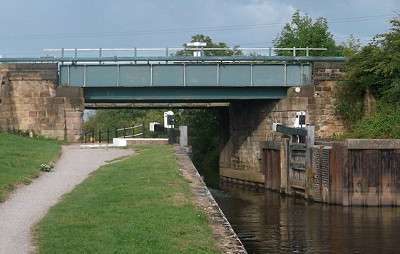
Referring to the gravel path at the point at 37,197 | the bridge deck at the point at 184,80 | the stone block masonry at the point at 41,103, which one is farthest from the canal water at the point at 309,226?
the stone block masonry at the point at 41,103

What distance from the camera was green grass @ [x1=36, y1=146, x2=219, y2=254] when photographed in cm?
1356

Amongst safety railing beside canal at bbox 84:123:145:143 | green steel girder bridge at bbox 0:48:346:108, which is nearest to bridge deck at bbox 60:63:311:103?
green steel girder bridge at bbox 0:48:346:108

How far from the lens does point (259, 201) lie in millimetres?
39781

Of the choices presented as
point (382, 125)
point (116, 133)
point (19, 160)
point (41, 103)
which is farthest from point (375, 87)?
point (19, 160)

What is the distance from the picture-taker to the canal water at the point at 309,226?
932 inches

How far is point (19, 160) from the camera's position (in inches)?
1220

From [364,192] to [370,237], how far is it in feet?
30.7

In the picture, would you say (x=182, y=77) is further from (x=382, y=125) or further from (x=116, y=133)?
(x=382, y=125)

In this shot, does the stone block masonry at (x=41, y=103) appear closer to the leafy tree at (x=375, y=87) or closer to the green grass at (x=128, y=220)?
the leafy tree at (x=375, y=87)

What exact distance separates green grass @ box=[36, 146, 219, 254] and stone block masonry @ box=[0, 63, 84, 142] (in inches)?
1027

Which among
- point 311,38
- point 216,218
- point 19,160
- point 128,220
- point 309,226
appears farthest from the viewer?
point 311,38

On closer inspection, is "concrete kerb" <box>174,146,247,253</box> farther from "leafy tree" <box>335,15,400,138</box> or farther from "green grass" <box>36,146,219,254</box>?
"leafy tree" <box>335,15,400,138</box>

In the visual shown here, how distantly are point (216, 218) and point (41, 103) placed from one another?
34.6m

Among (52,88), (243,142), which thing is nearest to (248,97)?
(243,142)
